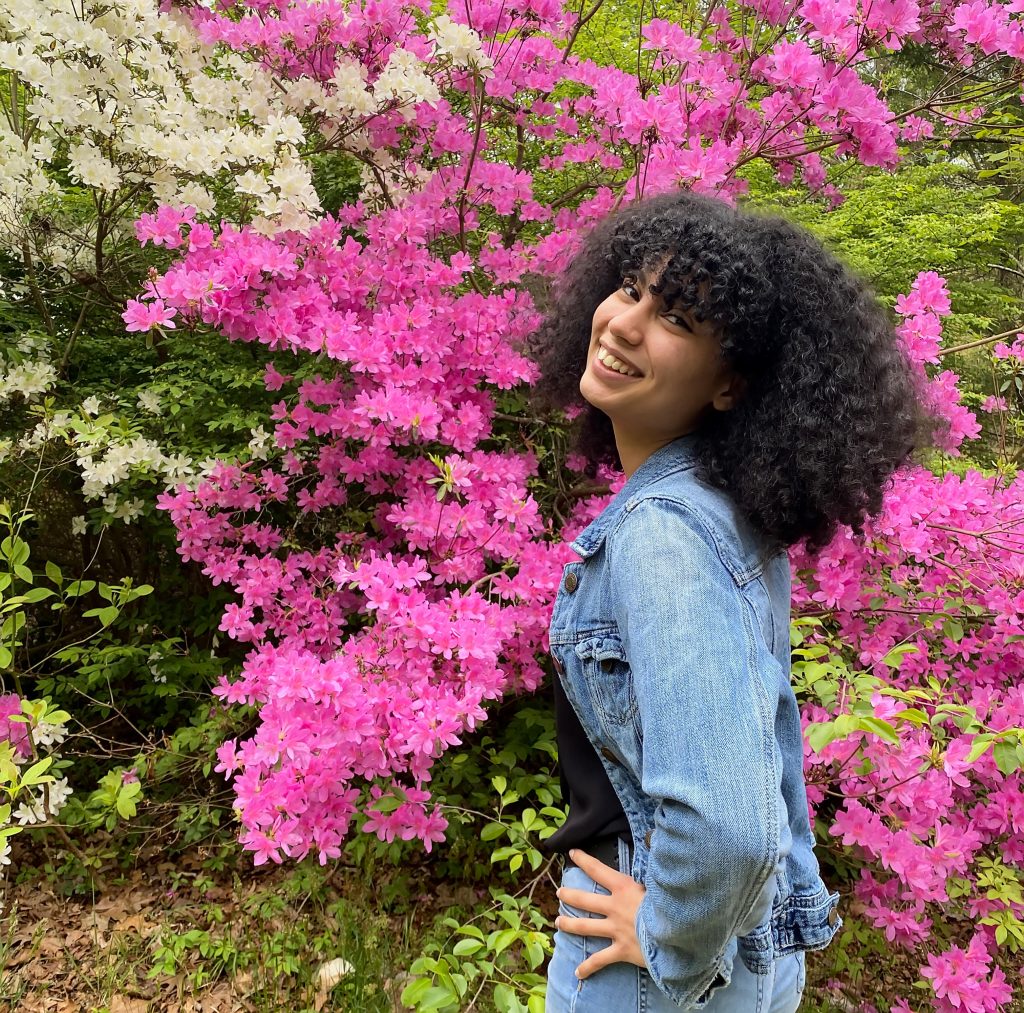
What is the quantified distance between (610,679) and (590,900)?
1.00ft

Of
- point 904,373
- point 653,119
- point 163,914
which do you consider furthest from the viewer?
point 163,914

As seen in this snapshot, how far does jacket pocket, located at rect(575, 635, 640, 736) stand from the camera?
0.94m

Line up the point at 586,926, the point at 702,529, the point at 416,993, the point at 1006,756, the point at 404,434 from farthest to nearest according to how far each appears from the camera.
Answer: the point at 404,434
the point at 1006,756
the point at 416,993
the point at 586,926
the point at 702,529

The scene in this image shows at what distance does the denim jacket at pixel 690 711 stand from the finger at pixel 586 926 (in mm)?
75

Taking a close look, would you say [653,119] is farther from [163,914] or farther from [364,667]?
[163,914]

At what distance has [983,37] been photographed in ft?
7.43

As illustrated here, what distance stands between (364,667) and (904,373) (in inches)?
51.0

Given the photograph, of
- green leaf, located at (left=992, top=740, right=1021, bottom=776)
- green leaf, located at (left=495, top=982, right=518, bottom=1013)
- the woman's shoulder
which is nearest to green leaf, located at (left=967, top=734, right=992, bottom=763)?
green leaf, located at (left=992, top=740, right=1021, bottom=776)

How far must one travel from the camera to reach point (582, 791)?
42.9 inches

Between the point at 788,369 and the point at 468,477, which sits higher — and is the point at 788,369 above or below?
above

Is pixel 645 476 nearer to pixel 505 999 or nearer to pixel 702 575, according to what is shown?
pixel 702 575

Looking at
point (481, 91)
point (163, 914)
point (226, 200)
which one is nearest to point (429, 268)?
point (481, 91)

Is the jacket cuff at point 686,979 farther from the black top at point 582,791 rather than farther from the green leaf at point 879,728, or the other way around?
the green leaf at point 879,728

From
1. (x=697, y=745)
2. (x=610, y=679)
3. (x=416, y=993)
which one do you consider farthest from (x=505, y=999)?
(x=697, y=745)
